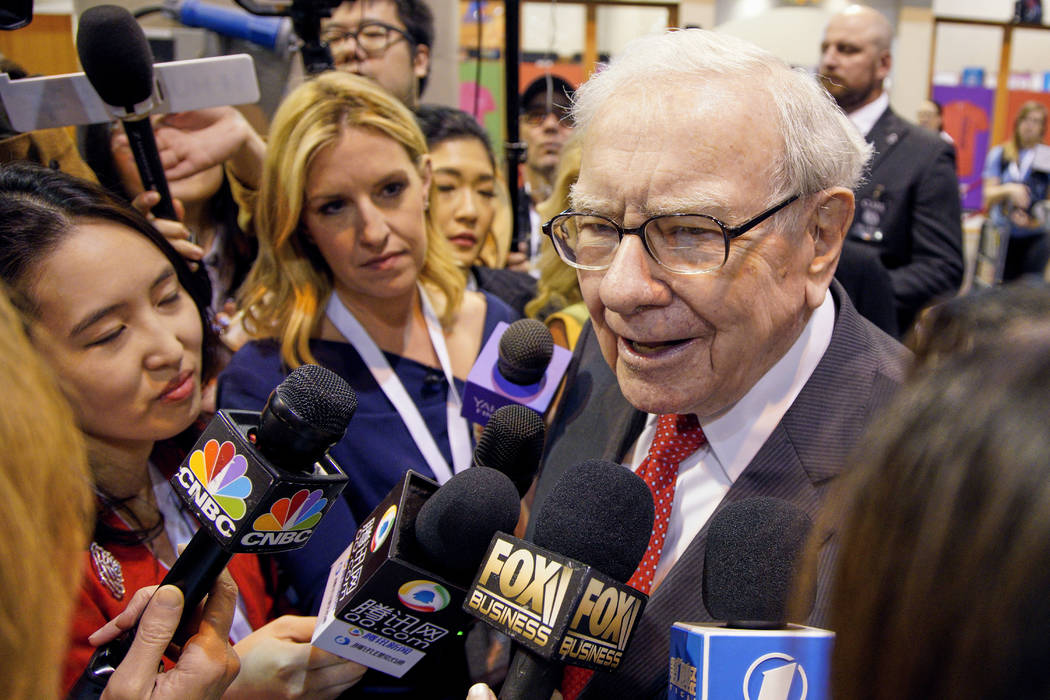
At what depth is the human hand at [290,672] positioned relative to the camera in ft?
4.14

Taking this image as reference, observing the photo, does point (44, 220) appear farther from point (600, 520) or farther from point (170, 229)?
point (600, 520)

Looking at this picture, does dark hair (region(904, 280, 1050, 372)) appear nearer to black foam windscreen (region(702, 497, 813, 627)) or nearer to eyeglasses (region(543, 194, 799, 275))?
black foam windscreen (region(702, 497, 813, 627))

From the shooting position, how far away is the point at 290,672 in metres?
1.26

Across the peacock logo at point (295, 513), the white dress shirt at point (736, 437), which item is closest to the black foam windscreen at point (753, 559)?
the white dress shirt at point (736, 437)

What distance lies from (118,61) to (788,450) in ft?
4.49

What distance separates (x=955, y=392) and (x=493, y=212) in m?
2.66

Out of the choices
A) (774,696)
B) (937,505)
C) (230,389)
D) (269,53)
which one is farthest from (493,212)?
(937,505)

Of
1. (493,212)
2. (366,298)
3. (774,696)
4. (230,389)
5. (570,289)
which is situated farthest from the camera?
(493,212)

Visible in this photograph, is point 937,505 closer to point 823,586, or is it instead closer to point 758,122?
point 823,586

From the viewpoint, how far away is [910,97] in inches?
405

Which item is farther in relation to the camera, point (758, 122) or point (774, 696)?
point (758, 122)

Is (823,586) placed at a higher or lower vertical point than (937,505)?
lower

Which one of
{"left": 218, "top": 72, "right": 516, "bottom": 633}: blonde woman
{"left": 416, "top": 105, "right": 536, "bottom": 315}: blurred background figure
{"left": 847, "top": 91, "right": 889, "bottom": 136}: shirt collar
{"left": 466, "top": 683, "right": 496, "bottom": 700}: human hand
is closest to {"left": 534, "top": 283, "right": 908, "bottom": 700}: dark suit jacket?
{"left": 466, "top": 683, "right": 496, "bottom": 700}: human hand

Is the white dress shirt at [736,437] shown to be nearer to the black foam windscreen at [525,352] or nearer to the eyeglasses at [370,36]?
the black foam windscreen at [525,352]
